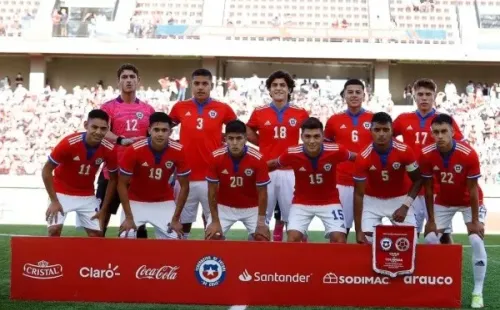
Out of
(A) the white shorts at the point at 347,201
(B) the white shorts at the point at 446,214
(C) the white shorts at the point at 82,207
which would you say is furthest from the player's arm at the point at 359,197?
(C) the white shorts at the point at 82,207

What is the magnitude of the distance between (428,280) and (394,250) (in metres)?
0.34

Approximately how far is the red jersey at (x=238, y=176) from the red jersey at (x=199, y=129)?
0.52 metres

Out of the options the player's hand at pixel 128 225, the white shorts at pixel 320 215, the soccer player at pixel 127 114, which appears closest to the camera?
the player's hand at pixel 128 225

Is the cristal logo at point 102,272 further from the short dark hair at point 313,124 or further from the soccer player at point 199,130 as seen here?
the short dark hair at point 313,124

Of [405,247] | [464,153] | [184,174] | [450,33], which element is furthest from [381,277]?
[450,33]

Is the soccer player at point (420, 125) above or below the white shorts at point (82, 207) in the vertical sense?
above

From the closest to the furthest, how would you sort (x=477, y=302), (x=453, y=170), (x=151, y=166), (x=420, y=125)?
(x=477, y=302) < (x=453, y=170) < (x=151, y=166) < (x=420, y=125)

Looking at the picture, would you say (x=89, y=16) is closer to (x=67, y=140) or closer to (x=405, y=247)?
(x=67, y=140)

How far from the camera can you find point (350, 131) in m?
7.09

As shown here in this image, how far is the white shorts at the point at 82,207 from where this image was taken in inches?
256

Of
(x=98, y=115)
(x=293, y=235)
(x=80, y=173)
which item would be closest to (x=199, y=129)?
(x=98, y=115)

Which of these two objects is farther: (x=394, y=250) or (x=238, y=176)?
(x=238, y=176)

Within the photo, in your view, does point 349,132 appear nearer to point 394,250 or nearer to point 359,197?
point 359,197

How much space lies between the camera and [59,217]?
6.46 metres
